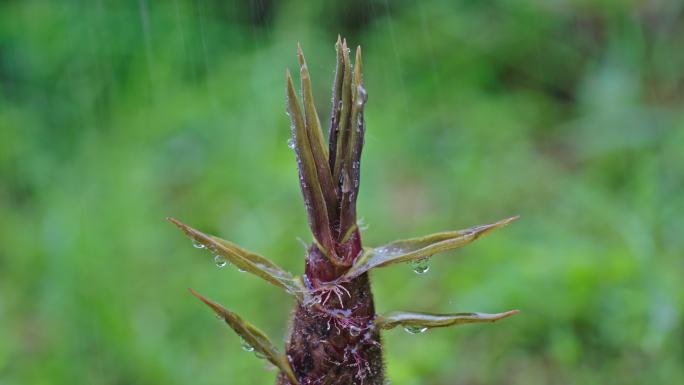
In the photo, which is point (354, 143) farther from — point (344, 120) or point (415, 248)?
point (415, 248)

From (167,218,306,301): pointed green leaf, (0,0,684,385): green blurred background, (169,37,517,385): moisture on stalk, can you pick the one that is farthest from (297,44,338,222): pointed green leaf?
(0,0,684,385): green blurred background

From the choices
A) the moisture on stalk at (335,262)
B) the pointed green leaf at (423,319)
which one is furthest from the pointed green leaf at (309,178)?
the pointed green leaf at (423,319)

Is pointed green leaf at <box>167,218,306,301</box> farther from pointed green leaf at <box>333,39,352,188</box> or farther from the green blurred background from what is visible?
the green blurred background

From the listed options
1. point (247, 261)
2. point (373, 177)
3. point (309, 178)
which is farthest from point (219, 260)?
point (373, 177)

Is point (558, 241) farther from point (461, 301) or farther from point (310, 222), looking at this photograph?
point (310, 222)

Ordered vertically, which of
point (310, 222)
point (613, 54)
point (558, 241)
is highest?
point (310, 222)

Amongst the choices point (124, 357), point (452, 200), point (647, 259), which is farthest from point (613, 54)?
point (124, 357)

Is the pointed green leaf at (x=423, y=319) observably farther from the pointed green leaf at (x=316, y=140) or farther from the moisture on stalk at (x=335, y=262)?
the pointed green leaf at (x=316, y=140)
